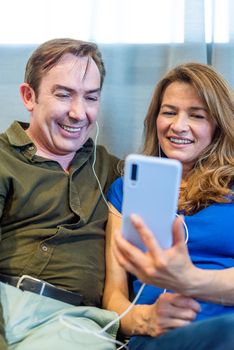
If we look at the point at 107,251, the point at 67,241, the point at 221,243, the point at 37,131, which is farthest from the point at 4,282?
the point at 221,243

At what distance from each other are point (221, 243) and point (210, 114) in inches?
13.3

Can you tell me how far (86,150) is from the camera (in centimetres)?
137

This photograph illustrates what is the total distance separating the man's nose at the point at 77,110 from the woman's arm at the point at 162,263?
1.67 ft

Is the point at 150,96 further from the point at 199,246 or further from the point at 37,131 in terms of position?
the point at 199,246

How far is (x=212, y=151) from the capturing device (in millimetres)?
1274

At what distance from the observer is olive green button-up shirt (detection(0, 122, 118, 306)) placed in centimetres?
117

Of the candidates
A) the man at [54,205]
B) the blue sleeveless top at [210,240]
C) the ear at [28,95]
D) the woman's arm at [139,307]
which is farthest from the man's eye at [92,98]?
the blue sleeveless top at [210,240]

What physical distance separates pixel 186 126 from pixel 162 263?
0.56 m

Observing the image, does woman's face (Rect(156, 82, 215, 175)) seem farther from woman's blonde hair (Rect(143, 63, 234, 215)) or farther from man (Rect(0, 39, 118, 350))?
man (Rect(0, 39, 118, 350))

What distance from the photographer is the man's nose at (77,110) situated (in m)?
1.24

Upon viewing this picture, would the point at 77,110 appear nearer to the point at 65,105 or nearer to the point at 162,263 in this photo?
the point at 65,105

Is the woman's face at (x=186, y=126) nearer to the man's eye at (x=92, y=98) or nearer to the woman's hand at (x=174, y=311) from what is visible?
the man's eye at (x=92, y=98)

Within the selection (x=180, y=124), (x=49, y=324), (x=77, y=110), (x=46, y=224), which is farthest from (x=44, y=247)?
(x=180, y=124)

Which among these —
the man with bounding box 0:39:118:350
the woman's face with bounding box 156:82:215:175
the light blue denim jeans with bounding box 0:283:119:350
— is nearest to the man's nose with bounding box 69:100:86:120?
the man with bounding box 0:39:118:350
